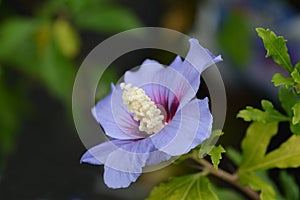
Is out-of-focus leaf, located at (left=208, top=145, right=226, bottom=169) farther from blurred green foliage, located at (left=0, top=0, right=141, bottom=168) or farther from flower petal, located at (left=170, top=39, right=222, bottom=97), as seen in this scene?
blurred green foliage, located at (left=0, top=0, right=141, bottom=168)

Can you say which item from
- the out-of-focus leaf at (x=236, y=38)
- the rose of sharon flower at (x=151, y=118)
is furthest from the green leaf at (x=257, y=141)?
the out-of-focus leaf at (x=236, y=38)

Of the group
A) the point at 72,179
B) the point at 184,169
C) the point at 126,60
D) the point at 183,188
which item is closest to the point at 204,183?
the point at 183,188

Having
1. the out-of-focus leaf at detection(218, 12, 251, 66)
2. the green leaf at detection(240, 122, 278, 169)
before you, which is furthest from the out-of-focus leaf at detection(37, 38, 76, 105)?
the green leaf at detection(240, 122, 278, 169)

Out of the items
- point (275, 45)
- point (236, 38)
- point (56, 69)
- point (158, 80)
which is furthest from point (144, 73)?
point (236, 38)

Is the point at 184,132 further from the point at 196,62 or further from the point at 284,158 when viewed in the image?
the point at 284,158

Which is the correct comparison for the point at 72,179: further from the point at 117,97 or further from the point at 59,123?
the point at 59,123

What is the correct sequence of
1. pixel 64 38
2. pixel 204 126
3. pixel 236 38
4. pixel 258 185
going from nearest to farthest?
1. pixel 204 126
2. pixel 258 185
3. pixel 64 38
4. pixel 236 38

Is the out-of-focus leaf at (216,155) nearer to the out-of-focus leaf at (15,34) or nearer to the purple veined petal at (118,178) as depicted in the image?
the purple veined petal at (118,178)
